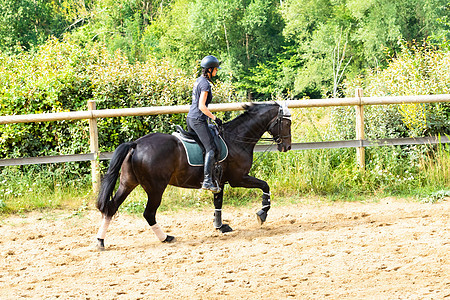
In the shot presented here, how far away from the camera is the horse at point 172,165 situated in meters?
7.21

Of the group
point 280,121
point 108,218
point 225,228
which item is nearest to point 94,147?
point 108,218

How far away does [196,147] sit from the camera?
762 centimetres

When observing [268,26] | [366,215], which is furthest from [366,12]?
[366,215]

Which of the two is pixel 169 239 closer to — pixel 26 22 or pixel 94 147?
pixel 94 147

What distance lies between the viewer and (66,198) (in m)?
9.85

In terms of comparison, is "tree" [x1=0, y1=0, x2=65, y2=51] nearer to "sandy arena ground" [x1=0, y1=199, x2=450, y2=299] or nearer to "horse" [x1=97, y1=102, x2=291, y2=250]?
"sandy arena ground" [x1=0, y1=199, x2=450, y2=299]

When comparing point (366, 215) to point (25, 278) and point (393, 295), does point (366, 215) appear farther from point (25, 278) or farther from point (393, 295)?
point (25, 278)

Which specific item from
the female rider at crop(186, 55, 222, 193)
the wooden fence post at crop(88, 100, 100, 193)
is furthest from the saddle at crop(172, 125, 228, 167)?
the wooden fence post at crop(88, 100, 100, 193)

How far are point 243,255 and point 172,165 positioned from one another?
170 centimetres

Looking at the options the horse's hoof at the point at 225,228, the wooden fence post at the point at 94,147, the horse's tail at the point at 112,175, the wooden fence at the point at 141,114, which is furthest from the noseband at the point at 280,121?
the wooden fence post at the point at 94,147

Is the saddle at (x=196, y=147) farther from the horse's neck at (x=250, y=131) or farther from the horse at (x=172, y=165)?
the horse's neck at (x=250, y=131)

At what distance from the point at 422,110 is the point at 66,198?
23.3ft

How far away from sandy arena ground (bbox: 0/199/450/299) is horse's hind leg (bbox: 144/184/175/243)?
0.15 meters

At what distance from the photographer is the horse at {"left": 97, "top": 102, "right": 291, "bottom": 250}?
7.21 meters
